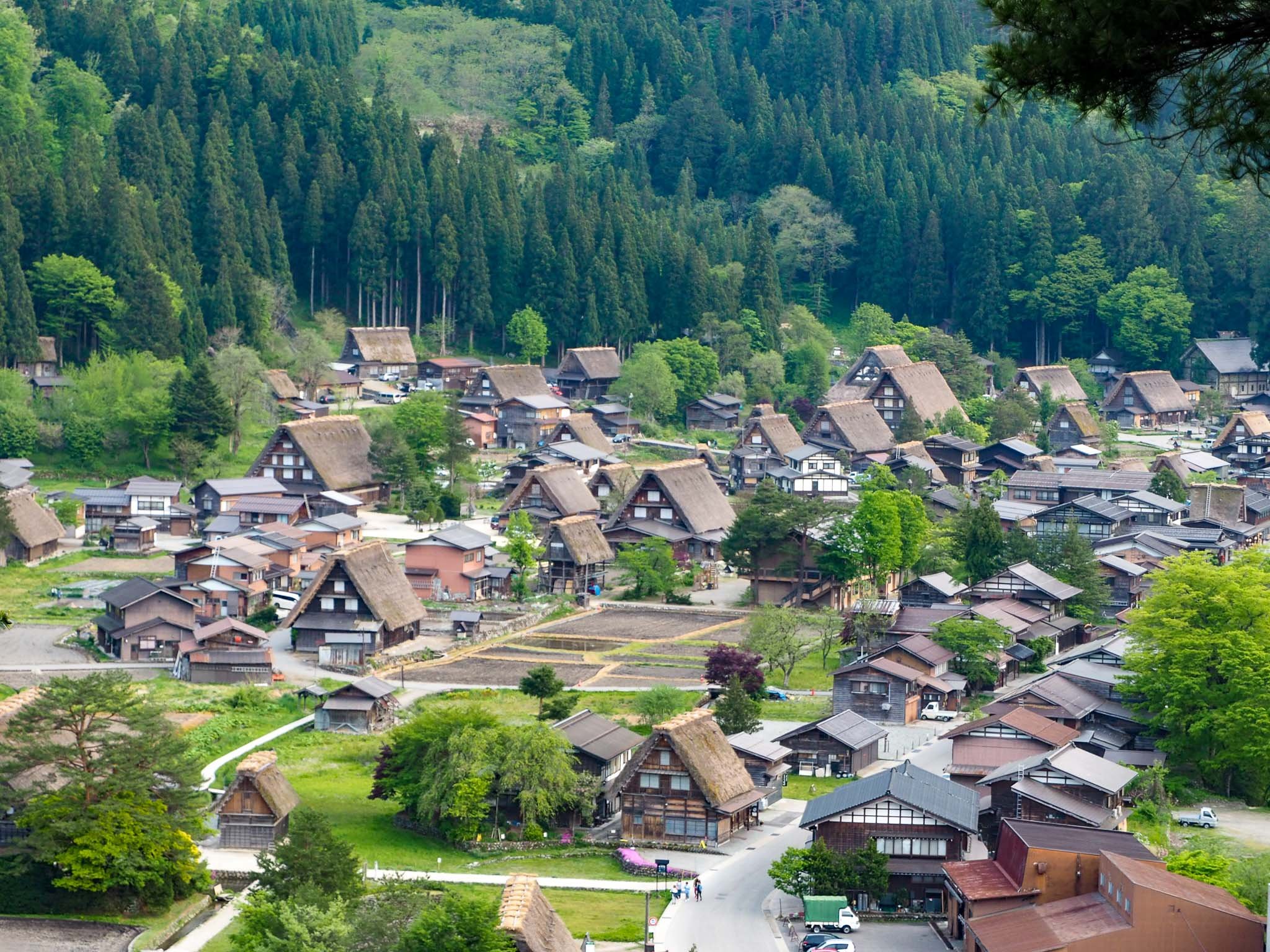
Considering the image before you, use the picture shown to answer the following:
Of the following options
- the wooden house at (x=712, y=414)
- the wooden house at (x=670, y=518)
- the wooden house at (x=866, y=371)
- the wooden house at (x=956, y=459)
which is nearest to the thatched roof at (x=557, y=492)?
the wooden house at (x=670, y=518)

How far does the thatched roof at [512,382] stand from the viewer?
67625 mm

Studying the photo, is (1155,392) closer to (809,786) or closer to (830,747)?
(830,747)

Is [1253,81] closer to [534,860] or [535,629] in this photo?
[534,860]

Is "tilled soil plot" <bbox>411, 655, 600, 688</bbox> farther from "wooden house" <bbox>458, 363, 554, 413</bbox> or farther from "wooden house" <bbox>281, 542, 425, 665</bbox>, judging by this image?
"wooden house" <bbox>458, 363, 554, 413</bbox>

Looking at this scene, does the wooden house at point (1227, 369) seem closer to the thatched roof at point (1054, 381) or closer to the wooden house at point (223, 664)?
the thatched roof at point (1054, 381)

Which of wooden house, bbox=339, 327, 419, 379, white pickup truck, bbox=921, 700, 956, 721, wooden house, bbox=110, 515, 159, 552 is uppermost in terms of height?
wooden house, bbox=339, 327, 419, 379

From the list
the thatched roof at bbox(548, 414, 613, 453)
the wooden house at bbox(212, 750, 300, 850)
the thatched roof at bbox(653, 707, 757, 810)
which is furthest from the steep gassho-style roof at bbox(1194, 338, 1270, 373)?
the wooden house at bbox(212, 750, 300, 850)

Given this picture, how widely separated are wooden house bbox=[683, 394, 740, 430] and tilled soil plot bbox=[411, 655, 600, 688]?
28.7 m

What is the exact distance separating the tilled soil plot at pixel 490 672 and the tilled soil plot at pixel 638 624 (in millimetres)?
3158

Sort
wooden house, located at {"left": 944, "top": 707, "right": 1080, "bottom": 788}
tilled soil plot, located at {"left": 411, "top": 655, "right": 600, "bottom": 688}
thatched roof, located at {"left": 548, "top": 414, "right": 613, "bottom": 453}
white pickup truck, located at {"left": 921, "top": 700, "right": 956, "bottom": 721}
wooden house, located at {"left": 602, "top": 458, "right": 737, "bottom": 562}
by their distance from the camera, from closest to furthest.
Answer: wooden house, located at {"left": 944, "top": 707, "right": 1080, "bottom": 788} < white pickup truck, located at {"left": 921, "top": 700, "right": 956, "bottom": 721} < tilled soil plot, located at {"left": 411, "top": 655, "right": 600, "bottom": 688} < wooden house, located at {"left": 602, "top": 458, "right": 737, "bottom": 562} < thatched roof, located at {"left": 548, "top": 414, "right": 613, "bottom": 453}

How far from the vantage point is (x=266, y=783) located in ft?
102

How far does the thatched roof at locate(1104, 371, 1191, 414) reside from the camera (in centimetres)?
7389

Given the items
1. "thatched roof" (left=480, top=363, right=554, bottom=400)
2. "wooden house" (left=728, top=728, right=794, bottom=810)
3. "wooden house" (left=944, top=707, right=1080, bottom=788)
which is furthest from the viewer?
"thatched roof" (left=480, top=363, right=554, bottom=400)

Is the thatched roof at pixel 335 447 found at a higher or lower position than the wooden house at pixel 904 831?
higher
